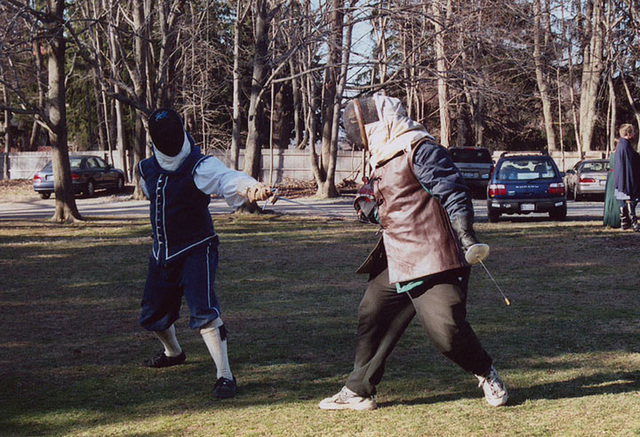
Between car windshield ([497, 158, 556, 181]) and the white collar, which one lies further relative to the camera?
car windshield ([497, 158, 556, 181])

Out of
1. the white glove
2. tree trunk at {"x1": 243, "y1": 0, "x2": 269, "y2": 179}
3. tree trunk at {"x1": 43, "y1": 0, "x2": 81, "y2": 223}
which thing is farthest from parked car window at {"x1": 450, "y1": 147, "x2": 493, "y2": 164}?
the white glove

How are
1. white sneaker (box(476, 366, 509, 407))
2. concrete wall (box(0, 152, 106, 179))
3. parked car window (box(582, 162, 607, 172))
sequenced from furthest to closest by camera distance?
concrete wall (box(0, 152, 106, 179)), parked car window (box(582, 162, 607, 172)), white sneaker (box(476, 366, 509, 407))

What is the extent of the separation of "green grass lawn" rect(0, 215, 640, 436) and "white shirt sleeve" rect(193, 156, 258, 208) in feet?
4.43

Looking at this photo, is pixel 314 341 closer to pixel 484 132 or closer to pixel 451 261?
pixel 451 261

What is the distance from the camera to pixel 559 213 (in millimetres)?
18688

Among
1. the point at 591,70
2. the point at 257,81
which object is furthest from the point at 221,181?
the point at 591,70

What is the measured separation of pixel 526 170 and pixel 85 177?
19.5 m

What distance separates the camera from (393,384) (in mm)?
5527

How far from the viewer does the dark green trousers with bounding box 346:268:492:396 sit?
4582 millimetres

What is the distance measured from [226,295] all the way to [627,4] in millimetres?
29736

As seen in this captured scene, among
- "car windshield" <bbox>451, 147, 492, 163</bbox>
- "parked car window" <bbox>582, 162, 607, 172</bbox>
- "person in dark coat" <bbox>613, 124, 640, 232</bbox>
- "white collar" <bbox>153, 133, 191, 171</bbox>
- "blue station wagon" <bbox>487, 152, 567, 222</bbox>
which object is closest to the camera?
"white collar" <bbox>153, 133, 191, 171</bbox>

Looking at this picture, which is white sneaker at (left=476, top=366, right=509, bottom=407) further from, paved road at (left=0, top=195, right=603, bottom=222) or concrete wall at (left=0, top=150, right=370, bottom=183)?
concrete wall at (left=0, top=150, right=370, bottom=183)

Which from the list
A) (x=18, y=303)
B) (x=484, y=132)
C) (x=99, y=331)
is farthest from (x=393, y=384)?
(x=484, y=132)

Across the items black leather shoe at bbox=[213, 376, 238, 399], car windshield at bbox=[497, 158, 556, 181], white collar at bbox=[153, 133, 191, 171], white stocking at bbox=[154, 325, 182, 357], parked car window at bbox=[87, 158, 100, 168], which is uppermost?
white collar at bbox=[153, 133, 191, 171]
